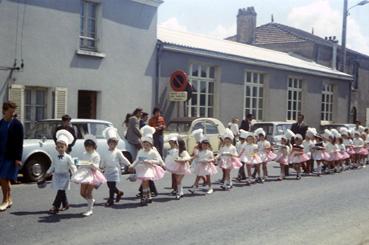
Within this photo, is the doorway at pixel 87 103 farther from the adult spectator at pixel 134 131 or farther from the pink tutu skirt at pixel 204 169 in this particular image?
the pink tutu skirt at pixel 204 169

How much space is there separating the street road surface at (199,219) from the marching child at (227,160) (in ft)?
1.29

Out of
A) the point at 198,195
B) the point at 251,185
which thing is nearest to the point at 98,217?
the point at 198,195

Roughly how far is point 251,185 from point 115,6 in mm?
8843

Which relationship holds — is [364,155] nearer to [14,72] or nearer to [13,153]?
[14,72]

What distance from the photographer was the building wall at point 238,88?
20.5 m

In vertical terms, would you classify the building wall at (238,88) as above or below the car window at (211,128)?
above

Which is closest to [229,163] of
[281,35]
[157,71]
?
[157,71]

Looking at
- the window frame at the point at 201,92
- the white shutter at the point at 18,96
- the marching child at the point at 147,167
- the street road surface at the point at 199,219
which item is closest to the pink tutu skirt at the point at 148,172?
the marching child at the point at 147,167

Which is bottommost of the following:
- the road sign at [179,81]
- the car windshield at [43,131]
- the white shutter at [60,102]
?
the car windshield at [43,131]

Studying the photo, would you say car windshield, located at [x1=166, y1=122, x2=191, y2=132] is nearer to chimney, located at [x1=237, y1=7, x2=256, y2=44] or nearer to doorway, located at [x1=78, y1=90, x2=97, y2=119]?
doorway, located at [x1=78, y1=90, x2=97, y2=119]

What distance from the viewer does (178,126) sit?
60.2 ft

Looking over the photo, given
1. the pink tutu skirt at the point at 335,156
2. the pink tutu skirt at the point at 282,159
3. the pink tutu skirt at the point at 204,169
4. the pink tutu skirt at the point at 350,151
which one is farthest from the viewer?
the pink tutu skirt at the point at 350,151

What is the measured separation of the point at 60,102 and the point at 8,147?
8.12 m

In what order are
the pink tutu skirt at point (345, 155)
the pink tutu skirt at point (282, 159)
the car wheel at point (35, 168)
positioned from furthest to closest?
the pink tutu skirt at point (345, 155) → the pink tutu skirt at point (282, 159) → the car wheel at point (35, 168)
